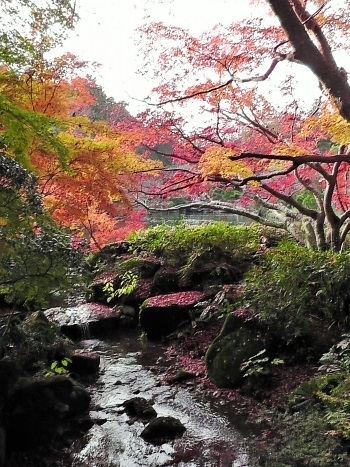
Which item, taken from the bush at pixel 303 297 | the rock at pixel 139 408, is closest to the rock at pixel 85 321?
the rock at pixel 139 408

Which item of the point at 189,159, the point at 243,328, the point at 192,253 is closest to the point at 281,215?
the point at 192,253

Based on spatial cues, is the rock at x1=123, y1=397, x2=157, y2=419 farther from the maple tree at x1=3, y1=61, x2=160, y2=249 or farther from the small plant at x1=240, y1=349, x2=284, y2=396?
the maple tree at x1=3, y1=61, x2=160, y2=249

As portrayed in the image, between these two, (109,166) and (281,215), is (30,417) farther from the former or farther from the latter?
(281,215)

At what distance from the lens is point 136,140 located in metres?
8.62

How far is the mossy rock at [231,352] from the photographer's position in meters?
5.60

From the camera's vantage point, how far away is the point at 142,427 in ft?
15.6

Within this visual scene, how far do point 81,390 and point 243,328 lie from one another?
248 cm

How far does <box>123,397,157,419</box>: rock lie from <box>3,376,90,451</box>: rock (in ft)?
2.81

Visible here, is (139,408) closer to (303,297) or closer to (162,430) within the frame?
(162,430)

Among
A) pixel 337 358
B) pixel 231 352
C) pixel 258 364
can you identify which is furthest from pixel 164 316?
pixel 337 358

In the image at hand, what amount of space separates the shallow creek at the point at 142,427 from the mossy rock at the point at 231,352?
442mm

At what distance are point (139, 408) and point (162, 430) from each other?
2.03ft

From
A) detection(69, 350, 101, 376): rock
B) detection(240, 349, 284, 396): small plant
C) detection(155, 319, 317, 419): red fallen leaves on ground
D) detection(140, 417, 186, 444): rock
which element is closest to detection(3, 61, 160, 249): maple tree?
detection(69, 350, 101, 376): rock

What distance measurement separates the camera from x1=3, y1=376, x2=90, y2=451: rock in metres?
4.29
